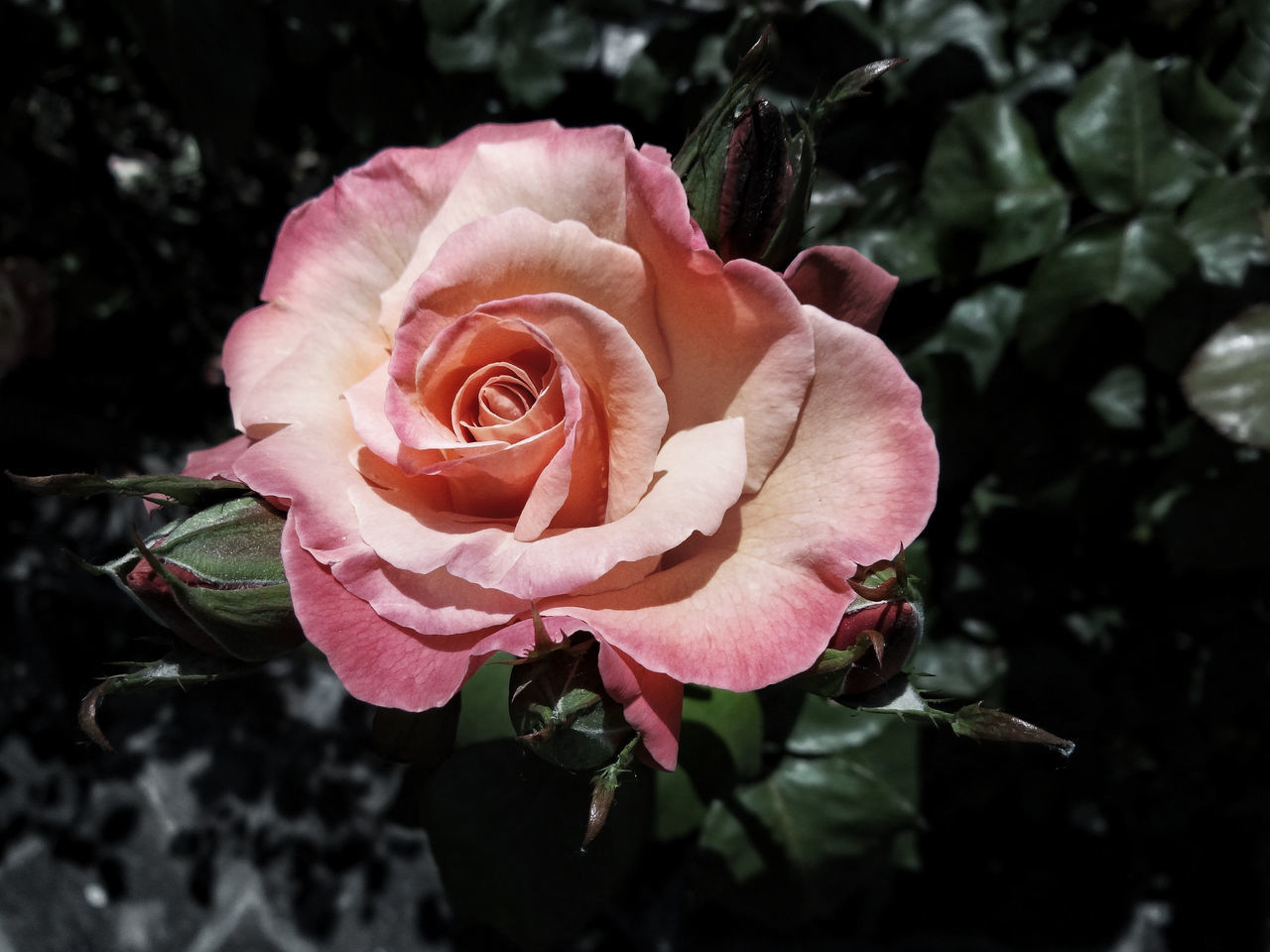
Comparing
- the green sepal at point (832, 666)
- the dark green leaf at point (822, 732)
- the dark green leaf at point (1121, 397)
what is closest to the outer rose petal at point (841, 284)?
the green sepal at point (832, 666)

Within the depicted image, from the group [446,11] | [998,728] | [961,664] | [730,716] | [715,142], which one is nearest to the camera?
[998,728]

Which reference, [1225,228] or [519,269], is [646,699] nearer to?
[519,269]

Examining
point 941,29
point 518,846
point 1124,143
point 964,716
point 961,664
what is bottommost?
point 961,664

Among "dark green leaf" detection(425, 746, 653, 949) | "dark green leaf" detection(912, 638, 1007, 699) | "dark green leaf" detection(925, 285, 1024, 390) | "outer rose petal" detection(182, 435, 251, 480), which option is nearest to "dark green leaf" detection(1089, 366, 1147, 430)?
"dark green leaf" detection(925, 285, 1024, 390)

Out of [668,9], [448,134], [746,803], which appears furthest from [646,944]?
[668,9]

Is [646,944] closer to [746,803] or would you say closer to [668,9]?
[746,803]

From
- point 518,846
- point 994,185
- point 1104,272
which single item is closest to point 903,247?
point 994,185

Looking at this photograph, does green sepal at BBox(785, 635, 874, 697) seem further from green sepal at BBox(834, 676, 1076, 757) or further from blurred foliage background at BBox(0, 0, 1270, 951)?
blurred foliage background at BBox(0, 0, 1270, 951)

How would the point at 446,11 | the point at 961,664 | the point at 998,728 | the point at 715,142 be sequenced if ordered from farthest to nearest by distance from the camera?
the point at 961,664 < the point at 446,11 < the point at 715,142 < the point at 998,728
